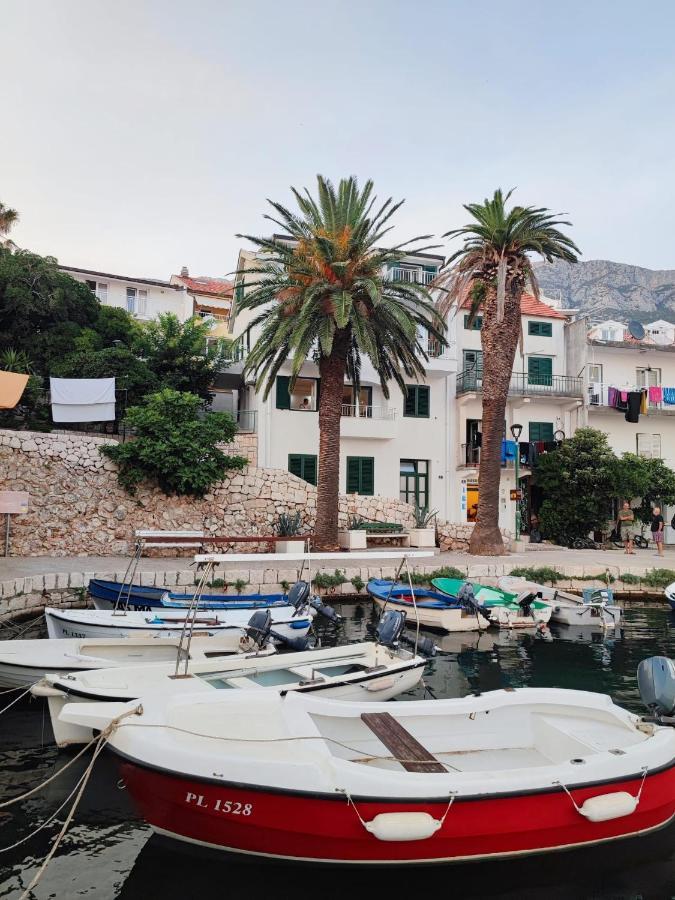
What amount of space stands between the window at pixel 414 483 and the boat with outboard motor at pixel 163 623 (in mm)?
18586

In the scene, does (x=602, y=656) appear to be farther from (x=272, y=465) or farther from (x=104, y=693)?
(x=272, y=465)

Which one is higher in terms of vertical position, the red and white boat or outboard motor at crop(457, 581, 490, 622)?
the red and white boat

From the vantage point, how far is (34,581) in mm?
17109

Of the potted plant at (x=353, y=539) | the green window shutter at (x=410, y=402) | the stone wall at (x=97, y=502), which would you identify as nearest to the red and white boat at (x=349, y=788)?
the stone wall at (x=97, y=502)

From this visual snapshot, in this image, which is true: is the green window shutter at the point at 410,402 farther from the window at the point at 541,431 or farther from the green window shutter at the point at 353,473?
the window at the point at 541,431

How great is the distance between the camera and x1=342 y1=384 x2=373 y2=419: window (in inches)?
1216

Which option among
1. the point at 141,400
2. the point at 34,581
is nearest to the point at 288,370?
the point at 141,400

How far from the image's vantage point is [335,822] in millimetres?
5133

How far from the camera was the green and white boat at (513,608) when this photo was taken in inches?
666

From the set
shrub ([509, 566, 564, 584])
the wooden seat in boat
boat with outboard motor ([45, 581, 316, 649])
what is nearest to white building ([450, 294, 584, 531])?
shrub ([509, 566, 564, 584])

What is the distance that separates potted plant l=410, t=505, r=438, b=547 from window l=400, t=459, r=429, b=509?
75.4 inches

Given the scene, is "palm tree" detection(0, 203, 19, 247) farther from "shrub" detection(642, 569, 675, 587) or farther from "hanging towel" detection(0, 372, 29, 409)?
"shrub" detection(642, 569, 675, 587)

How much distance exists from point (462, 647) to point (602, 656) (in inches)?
123

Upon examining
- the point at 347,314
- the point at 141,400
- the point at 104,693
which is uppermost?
the point at 347,314
